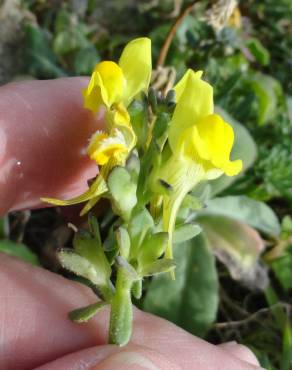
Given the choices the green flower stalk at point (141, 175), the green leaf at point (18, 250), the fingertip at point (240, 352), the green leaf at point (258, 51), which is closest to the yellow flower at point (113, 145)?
the green flower stalk at point (141, 175)

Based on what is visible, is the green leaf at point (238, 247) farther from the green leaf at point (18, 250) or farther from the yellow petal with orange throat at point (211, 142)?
the yellow petal with orange throat at point (211, 142)

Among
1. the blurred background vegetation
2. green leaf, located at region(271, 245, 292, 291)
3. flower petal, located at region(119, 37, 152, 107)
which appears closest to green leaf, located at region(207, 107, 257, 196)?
the blurred background vegetation

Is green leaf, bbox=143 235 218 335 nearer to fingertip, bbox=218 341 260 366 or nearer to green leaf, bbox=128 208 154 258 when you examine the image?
fingertip, bbox=218 341 260 366

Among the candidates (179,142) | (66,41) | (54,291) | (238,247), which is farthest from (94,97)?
(66,41)

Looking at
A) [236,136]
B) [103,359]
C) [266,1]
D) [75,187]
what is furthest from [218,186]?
[266,1]

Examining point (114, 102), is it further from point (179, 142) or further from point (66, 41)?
point (66, 41)
